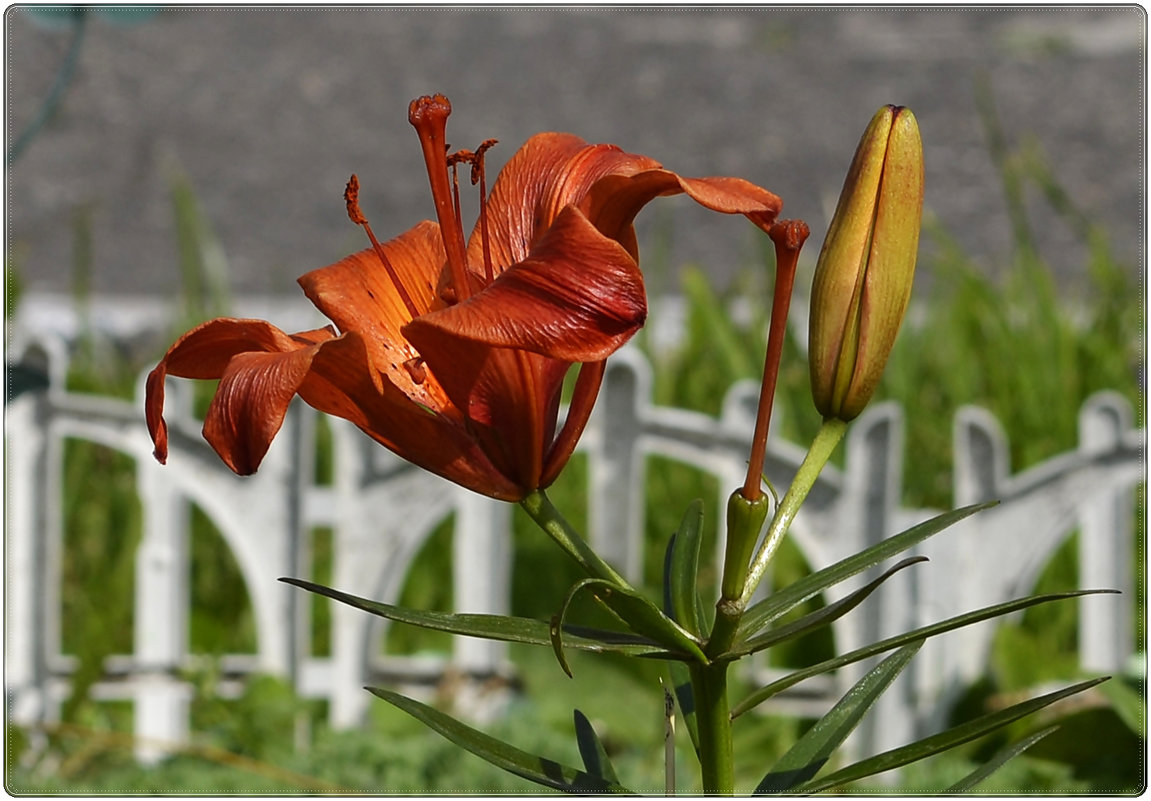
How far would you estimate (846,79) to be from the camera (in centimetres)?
399

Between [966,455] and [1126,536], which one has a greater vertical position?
[966,455]

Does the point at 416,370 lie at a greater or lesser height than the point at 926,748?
greater

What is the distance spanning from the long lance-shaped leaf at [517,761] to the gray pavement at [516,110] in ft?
9.68

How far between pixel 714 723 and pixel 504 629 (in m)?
0.07

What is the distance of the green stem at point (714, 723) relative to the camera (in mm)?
381

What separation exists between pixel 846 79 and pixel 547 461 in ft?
12.6

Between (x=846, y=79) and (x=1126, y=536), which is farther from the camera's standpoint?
(x=846, y=79)

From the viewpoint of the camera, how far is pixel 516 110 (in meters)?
3.76

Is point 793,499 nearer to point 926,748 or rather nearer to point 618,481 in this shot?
point 926,748

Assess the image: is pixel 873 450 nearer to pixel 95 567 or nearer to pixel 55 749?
pixel 55 749

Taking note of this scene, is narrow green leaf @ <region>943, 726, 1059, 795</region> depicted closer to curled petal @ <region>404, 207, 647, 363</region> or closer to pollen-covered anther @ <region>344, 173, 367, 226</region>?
curled petal @ <region>404, 207, 647, 363</region>

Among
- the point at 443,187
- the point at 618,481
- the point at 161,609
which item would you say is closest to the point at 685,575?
the point at 443,187

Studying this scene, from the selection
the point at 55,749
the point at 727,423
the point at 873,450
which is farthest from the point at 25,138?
the point at 873,450

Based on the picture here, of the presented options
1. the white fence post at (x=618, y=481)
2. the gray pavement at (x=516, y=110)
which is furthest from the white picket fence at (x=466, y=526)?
the gray pavement at (x=516, y=110)
